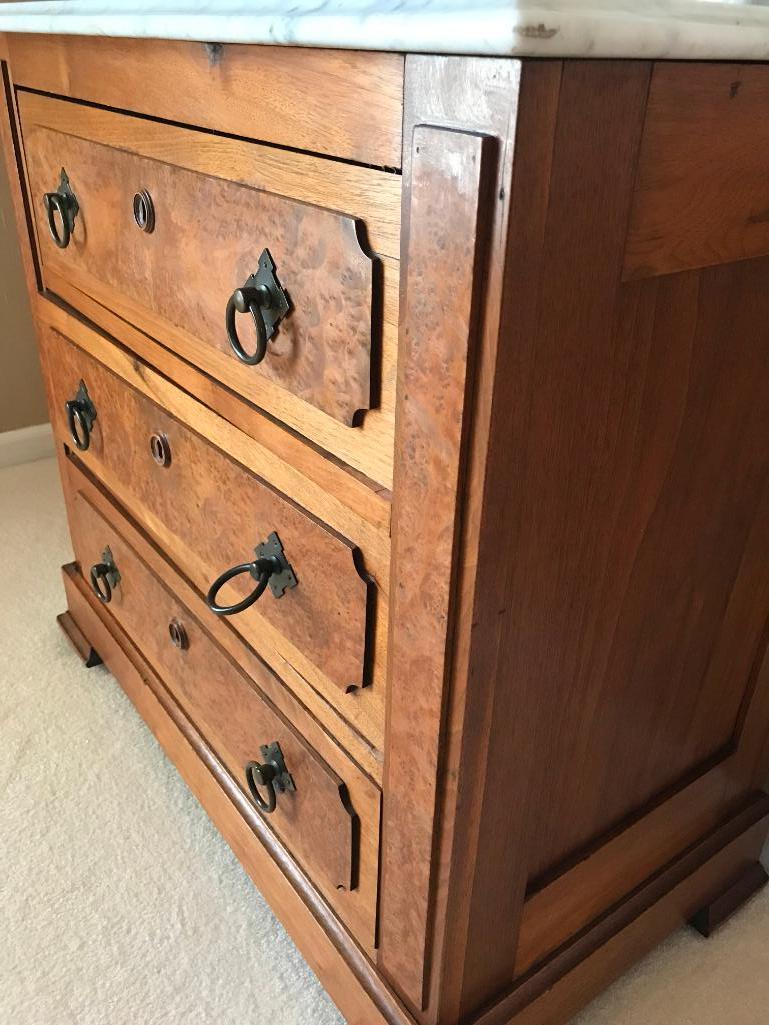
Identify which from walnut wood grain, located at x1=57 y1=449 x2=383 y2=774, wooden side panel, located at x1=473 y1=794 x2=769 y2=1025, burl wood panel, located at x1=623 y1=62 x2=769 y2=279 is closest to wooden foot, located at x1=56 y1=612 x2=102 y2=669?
walnut wood grain, located at x1=57 y1=449 x2=383 y2=774

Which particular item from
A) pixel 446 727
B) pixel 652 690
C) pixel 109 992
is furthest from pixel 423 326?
pixel 109 992

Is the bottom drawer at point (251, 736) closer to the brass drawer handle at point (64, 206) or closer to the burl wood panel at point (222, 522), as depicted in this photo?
the burl wood panel at point (222, 522)

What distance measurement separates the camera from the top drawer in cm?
54

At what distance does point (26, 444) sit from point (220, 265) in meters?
1.52

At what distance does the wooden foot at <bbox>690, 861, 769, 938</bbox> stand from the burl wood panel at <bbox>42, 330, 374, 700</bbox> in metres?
0.60

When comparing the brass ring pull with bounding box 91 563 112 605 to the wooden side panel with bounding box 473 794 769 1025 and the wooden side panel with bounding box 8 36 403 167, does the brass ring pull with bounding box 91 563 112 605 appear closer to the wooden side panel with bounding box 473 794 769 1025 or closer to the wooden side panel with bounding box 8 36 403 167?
the wooden side panel with bounding box 8 36 403 167

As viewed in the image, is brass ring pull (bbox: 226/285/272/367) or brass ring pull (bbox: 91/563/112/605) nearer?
brass ring pull (bbox: 226/285/272/367)

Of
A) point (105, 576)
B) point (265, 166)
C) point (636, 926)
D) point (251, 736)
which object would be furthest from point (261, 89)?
point (636, 926)

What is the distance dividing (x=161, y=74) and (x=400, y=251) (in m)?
0.32

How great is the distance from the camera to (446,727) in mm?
604

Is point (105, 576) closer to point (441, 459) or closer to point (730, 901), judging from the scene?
point (441, 459)

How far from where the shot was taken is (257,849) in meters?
0.98

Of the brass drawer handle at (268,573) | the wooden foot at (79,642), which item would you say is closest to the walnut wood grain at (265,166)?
the brass drawer handle at (268,573)

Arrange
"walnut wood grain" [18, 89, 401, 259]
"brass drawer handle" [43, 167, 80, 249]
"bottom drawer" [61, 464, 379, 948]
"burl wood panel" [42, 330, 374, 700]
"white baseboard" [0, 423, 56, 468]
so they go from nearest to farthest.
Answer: "walnut wood grain" [18, 89, 401, 259], "burl wood panel" [42, 330, 374, 700], "bottom drawer" [61, 464, 379, 948], "brass drawer handle" [43, 167, 80, 249], "white baseboard" [0, 423, 56, 468]
